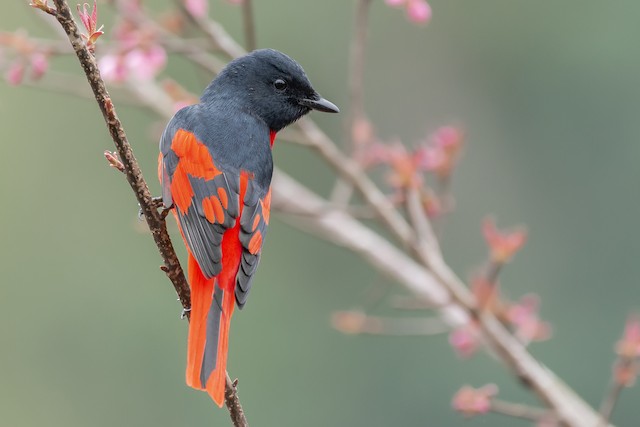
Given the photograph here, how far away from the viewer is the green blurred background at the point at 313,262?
404 inches

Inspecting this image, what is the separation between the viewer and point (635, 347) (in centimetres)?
386

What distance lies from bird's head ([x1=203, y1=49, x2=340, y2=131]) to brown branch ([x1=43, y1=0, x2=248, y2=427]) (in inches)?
40.4

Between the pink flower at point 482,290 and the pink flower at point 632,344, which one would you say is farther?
the pink flower at point 482,290

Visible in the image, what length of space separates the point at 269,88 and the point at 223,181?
62cm

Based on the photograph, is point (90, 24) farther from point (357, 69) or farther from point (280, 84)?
point (357, 69)

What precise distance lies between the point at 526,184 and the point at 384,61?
247 centimetres

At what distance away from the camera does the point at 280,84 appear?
4.12 metres

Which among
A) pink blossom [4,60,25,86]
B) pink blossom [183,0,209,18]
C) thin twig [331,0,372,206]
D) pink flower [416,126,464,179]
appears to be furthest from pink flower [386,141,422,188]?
pink blossom [4,60,25,86]

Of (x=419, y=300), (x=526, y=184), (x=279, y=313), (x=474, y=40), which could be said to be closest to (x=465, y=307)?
(x=419, y=300)

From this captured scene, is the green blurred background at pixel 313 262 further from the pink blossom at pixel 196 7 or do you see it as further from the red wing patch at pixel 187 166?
the red wing patch at pixel 187 166

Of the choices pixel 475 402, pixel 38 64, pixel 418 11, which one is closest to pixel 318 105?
pixel 418 11

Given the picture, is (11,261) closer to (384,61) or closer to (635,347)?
(384,61)

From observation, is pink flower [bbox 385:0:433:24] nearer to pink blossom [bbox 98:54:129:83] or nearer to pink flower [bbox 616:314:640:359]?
pink blossom [bbox 98:54:129:83]

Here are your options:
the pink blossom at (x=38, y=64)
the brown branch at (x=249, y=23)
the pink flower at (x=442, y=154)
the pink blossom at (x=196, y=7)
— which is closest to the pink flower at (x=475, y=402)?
the pink flower at (x=442, y=154)
